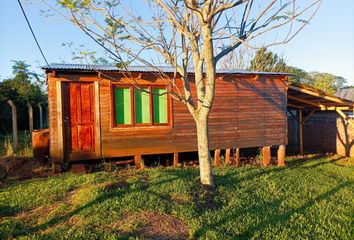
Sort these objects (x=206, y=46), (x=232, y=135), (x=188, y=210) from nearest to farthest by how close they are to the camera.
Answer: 1. (x=188, y=210)
2. (x=206, y=46)
3. (x=232, y=135)

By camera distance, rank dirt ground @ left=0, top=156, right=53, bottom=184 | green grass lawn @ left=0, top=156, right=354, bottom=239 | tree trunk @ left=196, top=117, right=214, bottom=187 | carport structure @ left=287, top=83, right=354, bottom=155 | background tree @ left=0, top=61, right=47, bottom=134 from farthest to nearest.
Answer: background tree @ left=0, top=61, right=47, bottom=134 → carport structure @ left=287, top=83, right=354, bottom=155 → dirt ground @ left=0, top=156, right=53, bottom=184 → tree trunk @ left=196, top=117, right=214, bottom=187 → green grass lawn @ left=0, top=156, right=354, bottom=239

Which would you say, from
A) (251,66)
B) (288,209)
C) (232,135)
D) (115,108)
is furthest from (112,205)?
(251,66)

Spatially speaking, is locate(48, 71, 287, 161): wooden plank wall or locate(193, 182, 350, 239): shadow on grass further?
locate(48, 71, 287, 161): wooden plank wall

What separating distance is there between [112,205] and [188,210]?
4.43ft

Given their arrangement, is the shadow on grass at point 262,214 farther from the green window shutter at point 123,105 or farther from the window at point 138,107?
the green window shutter at point 123,105

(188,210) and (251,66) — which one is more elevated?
(251,66)

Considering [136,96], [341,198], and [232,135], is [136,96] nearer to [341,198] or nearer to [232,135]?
[232,135]

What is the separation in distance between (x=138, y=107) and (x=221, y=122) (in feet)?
9.67

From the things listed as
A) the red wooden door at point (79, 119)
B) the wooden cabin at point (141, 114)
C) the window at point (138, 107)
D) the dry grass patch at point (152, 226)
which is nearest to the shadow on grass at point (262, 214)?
the dry grass patch at point (152, 226)

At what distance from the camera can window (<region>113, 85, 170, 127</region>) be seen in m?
9.56

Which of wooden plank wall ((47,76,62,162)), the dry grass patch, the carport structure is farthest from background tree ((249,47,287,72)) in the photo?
the dry grass patch

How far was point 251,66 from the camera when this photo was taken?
89.4 feet

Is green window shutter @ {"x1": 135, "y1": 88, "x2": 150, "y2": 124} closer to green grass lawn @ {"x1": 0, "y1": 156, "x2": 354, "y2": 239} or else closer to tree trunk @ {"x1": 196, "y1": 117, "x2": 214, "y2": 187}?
green grass lawn @ {"x1": 0, "y1": 156, "x2": 354, "y2": 239}

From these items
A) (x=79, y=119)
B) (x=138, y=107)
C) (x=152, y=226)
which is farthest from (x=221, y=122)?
(x=152, y=226)
